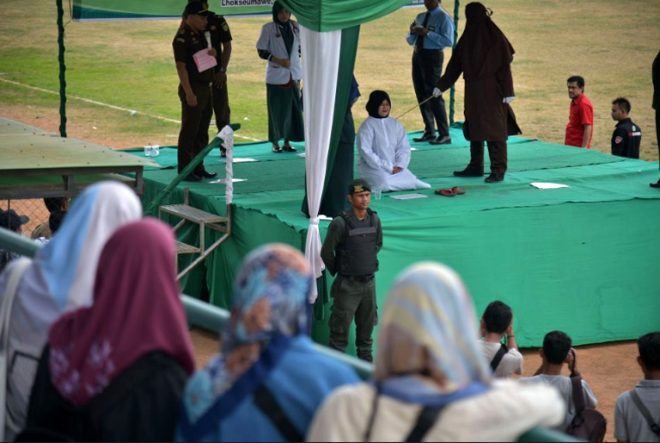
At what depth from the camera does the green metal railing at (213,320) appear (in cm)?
299

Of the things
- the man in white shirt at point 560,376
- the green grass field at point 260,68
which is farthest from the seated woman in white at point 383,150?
the green grass field at point 260,68

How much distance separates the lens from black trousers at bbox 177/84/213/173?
440 inches

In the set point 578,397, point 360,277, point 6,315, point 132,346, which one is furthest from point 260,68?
point 132,346

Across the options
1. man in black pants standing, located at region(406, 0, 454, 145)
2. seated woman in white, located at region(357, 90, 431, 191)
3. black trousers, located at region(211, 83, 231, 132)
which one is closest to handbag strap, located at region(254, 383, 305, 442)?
seated woman in white, located at region(357, 90, 431, 191)

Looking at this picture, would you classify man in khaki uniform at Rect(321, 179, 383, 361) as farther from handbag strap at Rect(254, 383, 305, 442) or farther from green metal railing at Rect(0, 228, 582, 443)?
handbag strap at Rect(254, 383, 305, 442)

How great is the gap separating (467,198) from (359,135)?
1.04m

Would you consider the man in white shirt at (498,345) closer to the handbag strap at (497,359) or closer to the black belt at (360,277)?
the handbag strap at (497,359)

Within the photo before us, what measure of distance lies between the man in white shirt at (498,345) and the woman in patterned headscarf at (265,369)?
3.68m

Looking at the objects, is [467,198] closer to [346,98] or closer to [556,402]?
[346,98]

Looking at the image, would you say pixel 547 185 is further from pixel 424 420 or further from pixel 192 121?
pixel 424 420

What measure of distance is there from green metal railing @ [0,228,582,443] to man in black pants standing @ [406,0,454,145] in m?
8.80

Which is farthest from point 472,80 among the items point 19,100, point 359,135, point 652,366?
point 19,100

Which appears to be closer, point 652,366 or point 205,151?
point 652,366

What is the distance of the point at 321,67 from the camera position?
877 cm
